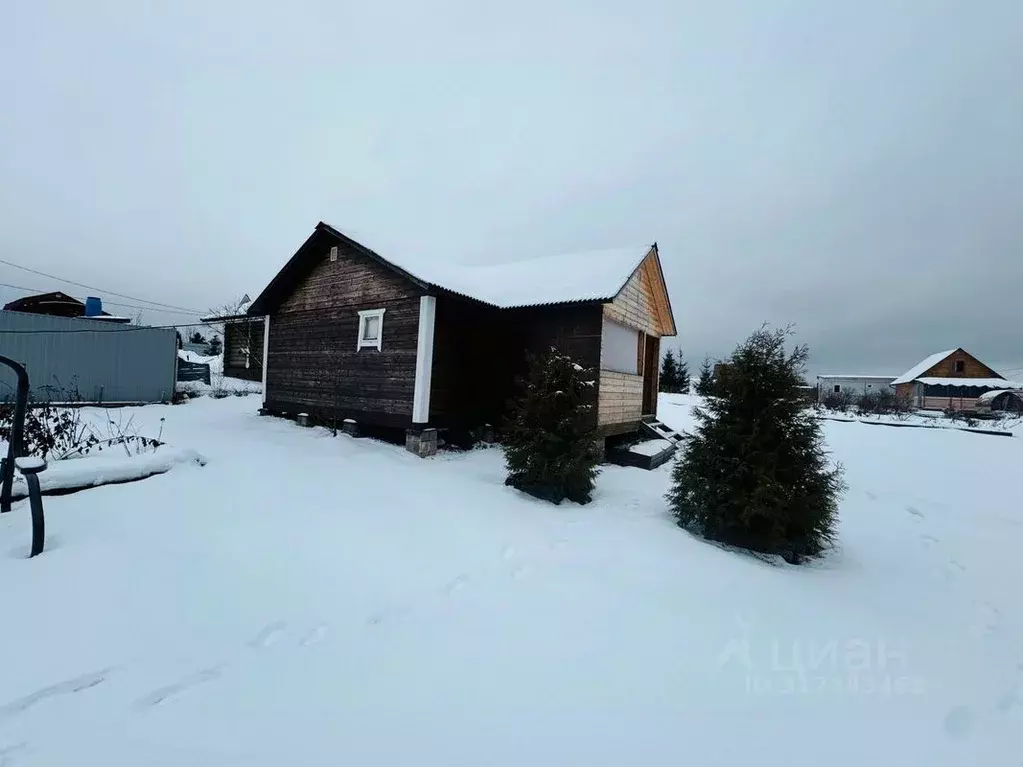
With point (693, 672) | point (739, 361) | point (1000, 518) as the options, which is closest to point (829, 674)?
point (693, 672)

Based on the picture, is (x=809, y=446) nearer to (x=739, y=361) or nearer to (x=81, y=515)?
(x=739, y=361)

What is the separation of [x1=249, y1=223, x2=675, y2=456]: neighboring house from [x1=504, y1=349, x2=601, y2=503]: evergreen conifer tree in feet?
6.58

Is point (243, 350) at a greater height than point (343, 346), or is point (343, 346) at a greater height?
point (243, 350)

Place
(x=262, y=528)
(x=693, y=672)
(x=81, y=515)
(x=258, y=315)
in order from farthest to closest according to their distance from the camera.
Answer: (x=258, y=315) < (x=262, y=528) < (x=81, y=515) < (x=693, y=672)

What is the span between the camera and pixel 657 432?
42.1 feet

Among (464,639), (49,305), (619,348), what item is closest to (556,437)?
(464,639)

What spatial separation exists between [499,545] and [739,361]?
13.9 feet

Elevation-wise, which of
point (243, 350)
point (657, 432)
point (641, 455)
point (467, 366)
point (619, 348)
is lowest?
point (641, 455)

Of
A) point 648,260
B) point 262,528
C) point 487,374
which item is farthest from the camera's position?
point 648,260

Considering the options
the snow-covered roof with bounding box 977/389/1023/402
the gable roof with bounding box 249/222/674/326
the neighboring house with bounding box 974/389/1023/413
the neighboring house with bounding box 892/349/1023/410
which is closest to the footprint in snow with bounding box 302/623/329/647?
the gable roof with bounding box 249/222/674/326

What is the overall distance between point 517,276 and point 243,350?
24.4 meters

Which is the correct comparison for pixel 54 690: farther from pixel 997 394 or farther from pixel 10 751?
pixel 997 394

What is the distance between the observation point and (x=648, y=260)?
12.3 metres

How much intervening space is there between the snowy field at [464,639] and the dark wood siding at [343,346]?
13.4 ft
